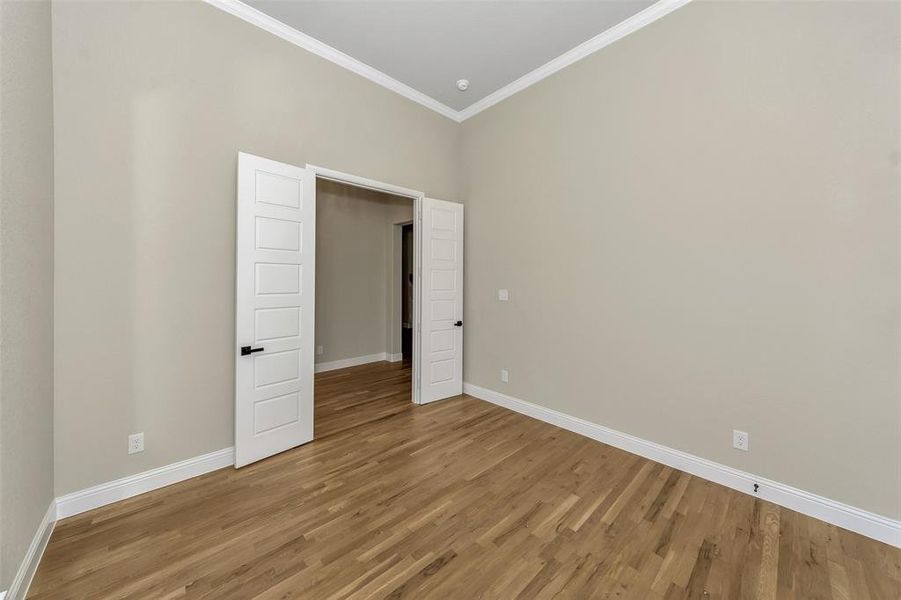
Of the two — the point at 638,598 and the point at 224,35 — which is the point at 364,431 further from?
the point at 224,35

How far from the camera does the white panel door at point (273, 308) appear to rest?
254 cm

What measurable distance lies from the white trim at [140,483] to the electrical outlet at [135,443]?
16 centimetres

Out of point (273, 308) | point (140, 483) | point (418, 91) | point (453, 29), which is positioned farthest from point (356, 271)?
point (140, 483)

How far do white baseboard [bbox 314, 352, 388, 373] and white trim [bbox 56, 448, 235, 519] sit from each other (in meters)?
2.59

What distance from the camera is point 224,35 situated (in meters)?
2.56

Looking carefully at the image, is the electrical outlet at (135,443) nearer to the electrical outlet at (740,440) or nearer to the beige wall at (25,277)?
the beige wall at (25,277)

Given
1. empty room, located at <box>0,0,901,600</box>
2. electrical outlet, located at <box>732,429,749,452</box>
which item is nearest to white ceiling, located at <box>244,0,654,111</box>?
empty room, located at <box>0,0,901,600</box>

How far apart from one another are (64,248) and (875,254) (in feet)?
14.9

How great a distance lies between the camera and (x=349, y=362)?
5.57m

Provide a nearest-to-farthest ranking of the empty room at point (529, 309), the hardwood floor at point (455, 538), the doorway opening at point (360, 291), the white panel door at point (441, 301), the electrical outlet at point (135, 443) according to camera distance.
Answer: the hardwood floor at point (455, 538) → the empty room at point (529, 309) → the electrical outlet at point (135, 443) → the white panel door at point (441, 301) → the doorway opening at point (360, 291)

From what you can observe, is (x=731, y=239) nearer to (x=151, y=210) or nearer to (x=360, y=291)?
(x=151, y=210)

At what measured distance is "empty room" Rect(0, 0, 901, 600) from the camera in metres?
1.67

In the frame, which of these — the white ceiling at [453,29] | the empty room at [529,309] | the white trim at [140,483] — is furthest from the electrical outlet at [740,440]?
the white trim at [140,483]

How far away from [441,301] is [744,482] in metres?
2.89
